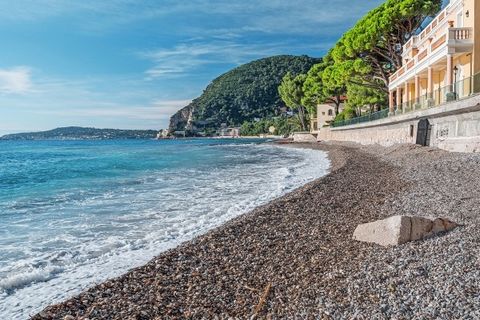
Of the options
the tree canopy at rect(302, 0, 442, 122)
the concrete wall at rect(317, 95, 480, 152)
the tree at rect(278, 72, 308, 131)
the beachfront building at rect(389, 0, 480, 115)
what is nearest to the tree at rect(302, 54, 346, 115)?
the tree at rect(278, 72, 308, 131)

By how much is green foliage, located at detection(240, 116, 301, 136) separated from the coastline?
324 ft

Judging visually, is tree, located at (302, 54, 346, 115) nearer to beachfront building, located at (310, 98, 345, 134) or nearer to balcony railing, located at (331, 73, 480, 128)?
beachfront building, located at (310, 98, 345, 134)

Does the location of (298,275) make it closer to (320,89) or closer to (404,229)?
(404,229)

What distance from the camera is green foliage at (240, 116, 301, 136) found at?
384ft

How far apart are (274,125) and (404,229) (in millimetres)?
136384

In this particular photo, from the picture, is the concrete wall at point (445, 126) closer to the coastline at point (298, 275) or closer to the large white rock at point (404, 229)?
the coastline at point (298, 275)

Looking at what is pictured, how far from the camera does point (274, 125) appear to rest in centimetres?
14175

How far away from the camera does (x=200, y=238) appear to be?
7824 millimetres

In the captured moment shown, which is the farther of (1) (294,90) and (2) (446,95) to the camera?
(1) (294,90)

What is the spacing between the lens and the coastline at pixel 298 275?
4453 mm

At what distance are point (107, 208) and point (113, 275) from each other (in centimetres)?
660

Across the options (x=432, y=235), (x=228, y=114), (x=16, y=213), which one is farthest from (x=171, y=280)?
(x=228, y=114)

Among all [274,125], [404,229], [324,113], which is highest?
[324,113]

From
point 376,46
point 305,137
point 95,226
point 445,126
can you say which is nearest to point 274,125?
point 305,137
